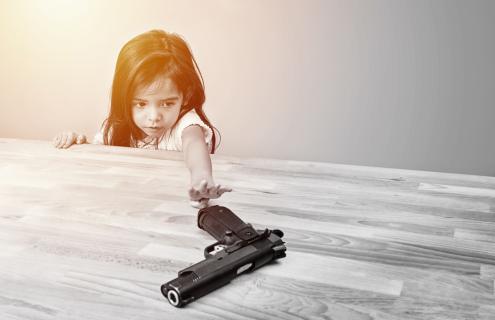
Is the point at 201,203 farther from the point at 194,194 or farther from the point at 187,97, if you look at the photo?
the point at 187,97

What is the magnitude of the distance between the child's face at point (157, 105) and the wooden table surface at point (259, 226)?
0.38m

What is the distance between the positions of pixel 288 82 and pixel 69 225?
137 centimetres

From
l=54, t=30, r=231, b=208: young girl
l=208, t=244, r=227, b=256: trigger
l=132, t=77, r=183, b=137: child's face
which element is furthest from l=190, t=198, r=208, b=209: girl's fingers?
l=132, t=77, r=183, b=137: child's face

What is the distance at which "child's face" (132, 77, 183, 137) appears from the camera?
282 centimetres

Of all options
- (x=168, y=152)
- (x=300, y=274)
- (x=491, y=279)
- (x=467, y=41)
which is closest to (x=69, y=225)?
(x=300, y=274)

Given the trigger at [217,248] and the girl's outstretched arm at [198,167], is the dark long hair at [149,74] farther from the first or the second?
the trigger at [217,248]

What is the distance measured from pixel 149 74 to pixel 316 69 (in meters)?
0.77

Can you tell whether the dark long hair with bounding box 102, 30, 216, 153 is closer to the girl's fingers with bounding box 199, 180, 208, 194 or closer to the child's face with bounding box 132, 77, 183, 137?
the child's face with bounding box 132, 77, 183, 137

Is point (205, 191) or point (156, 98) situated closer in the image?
point (205, 191)

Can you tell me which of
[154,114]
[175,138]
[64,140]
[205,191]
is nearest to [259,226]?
[205,191]

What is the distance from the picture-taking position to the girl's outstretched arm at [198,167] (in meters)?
1.88

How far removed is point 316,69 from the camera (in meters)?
2.76

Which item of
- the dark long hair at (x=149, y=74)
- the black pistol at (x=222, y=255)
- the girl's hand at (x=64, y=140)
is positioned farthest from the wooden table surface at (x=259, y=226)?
the dark long hair at (x=149, y=74)

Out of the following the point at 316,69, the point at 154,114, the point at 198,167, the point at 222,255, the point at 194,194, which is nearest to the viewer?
the point at 222,255
